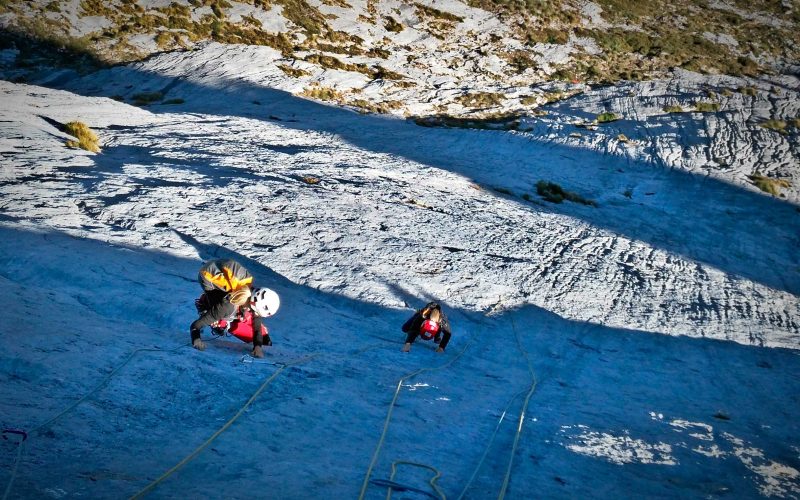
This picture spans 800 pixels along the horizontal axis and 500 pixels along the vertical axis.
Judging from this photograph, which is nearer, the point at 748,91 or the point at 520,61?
the point at 748,91

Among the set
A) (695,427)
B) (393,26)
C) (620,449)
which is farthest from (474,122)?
(620,449)

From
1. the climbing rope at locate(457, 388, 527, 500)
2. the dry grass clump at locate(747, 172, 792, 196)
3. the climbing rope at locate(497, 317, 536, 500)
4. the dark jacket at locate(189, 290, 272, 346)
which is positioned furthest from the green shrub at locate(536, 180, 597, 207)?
the dark jacket at locate(189, 290, 272, 346)

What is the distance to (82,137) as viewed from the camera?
18359mm

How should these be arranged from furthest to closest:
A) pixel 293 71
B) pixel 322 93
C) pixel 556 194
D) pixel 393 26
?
pixel 393 26 < pixel 293 71 < pixel 322 93 < pixel 556 194

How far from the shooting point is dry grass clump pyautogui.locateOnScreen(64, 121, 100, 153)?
58.5 ft

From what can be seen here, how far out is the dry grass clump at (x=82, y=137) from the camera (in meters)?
17.8

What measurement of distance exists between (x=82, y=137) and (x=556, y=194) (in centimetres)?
1624

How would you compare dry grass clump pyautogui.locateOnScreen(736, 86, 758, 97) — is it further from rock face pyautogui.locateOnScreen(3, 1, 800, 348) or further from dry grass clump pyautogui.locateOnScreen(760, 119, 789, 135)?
dry grass clump pyautogui.locateOnScreen(760, 119, 789, 135)

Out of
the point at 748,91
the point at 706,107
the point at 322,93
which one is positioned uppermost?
the point at 748,91

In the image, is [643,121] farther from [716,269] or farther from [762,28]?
[762,28]

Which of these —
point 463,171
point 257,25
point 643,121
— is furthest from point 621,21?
point 463,171

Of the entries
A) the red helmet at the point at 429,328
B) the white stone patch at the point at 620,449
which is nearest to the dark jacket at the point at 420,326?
the red helmet at the point at 429,328

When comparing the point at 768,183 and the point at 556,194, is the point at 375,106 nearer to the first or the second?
the point at 556,194

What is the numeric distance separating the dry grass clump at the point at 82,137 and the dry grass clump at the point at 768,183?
25558 mm
